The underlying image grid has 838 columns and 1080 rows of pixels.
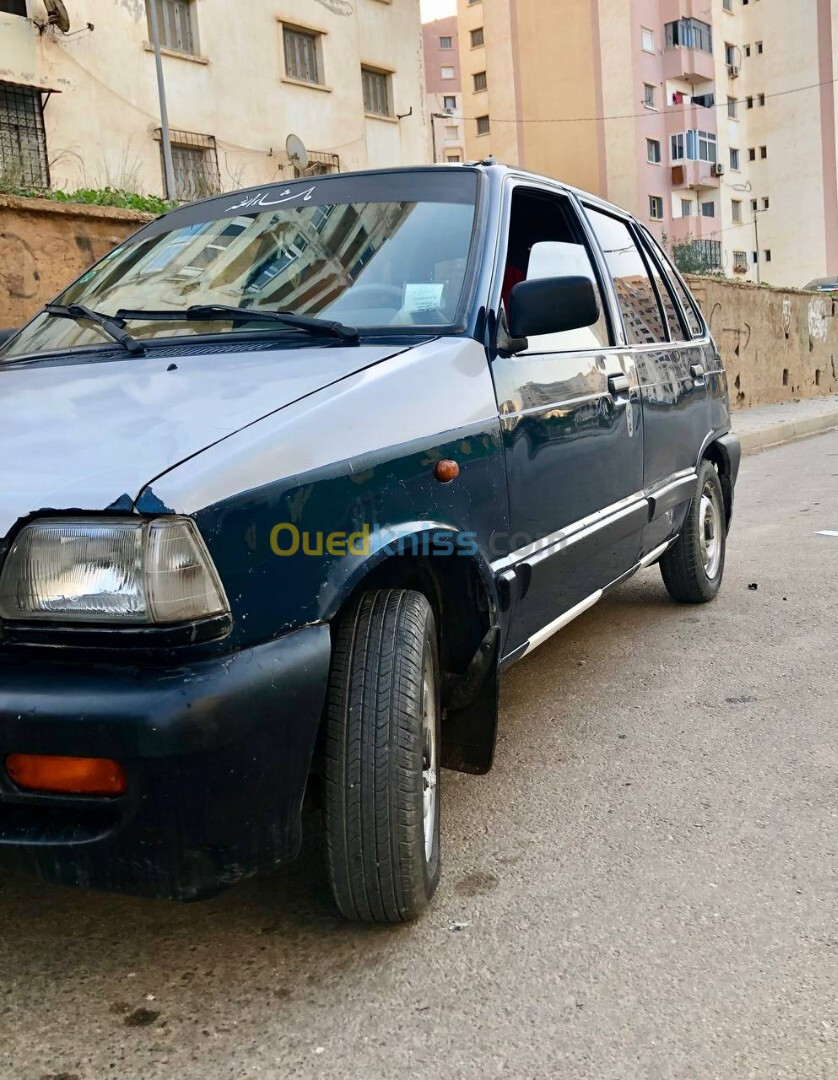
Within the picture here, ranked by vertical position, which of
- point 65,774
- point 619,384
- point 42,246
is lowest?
point 65,774

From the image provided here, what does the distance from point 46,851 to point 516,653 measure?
142 cm

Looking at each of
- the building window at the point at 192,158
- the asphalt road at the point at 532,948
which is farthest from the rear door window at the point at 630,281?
the building window at the point at 192,158

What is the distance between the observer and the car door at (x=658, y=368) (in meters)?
3.91

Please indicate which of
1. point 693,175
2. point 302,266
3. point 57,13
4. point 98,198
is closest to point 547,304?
point 302,266

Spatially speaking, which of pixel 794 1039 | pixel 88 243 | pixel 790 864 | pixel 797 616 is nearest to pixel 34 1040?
pixel 794 1039

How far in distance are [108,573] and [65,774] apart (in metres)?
0.35

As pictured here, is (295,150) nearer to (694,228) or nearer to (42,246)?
(42,246)

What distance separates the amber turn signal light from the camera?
1.78m

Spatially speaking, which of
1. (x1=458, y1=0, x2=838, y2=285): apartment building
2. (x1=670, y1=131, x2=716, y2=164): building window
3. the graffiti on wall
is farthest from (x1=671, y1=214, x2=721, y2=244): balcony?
the graffiti on wall

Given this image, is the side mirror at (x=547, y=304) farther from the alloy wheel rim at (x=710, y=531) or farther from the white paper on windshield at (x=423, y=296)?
the alloy wheel rim at (x=710, y=531)

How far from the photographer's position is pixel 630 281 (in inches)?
162

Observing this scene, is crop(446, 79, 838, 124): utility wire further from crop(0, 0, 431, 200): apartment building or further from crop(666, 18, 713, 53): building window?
crop(0, 0, 431, 200): apartment building

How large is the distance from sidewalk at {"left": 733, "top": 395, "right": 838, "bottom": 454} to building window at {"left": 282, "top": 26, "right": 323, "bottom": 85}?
12766mm

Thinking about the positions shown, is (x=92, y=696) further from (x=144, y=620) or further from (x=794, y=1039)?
(x=794, y=1039)
